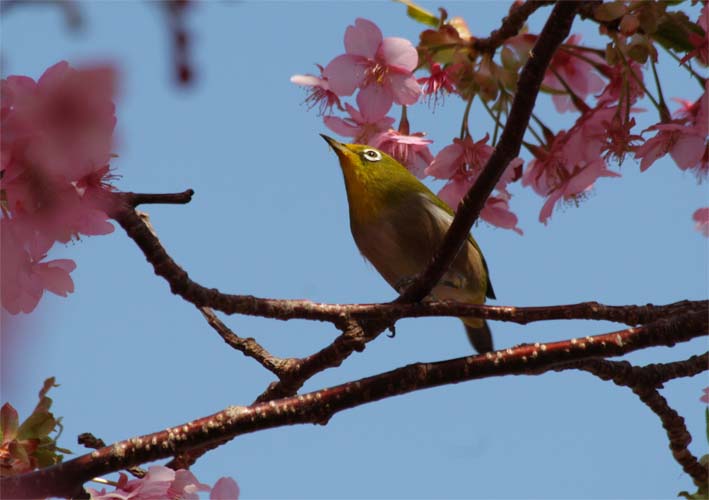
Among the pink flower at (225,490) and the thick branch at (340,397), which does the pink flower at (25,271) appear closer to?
the thick branch at (340,397)

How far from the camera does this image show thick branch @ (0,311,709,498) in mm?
2195

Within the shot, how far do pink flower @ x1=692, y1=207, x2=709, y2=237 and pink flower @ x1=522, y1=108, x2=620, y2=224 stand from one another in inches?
17.7

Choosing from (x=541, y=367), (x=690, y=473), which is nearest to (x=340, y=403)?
(x=541, y=367)

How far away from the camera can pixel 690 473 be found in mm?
2752

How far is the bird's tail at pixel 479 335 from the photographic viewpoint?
199 inches

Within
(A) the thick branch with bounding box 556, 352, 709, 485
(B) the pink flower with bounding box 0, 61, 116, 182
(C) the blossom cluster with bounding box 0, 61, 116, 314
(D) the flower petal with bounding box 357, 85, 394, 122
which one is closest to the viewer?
(B) the pink flower with bounding box 0, 61, 116, 182

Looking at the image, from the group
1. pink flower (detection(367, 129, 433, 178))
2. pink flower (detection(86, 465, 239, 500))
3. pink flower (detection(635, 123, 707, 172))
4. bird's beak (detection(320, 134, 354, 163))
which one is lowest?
pink flower (detection(86, 465, 239, 500))

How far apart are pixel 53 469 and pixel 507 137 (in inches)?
54.8

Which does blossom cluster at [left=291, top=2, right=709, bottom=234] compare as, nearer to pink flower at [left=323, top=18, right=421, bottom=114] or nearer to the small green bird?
pink flower at [left=323, top=18, right=421, bottom=114]

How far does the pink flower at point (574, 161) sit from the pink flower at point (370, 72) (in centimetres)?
50

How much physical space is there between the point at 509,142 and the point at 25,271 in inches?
49.2

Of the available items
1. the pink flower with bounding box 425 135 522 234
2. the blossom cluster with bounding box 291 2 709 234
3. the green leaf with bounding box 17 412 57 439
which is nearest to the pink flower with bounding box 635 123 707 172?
the blossom cluster with bounding box 291 2 709 234

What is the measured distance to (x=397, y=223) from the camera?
14.5 ft

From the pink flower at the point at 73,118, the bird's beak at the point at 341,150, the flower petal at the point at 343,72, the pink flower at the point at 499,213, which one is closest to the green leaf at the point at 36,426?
the pink flower at the point at 73,118
